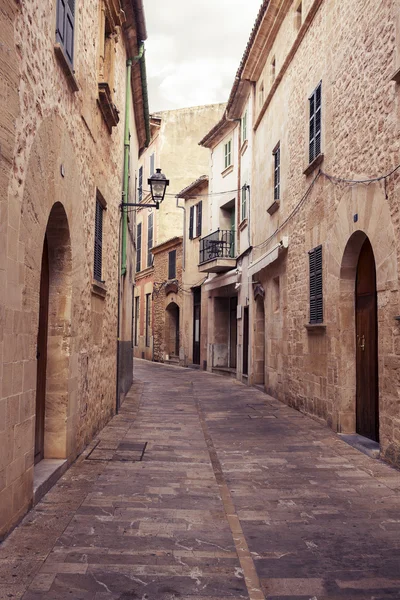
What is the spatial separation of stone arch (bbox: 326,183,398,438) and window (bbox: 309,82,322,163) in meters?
1.84

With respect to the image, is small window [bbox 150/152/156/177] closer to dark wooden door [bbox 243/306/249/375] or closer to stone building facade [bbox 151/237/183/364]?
stone building facade [bbox 151/237/183/364]

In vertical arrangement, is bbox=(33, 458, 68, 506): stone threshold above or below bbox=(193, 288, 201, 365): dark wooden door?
below

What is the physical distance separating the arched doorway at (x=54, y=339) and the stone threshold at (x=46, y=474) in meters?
0.13

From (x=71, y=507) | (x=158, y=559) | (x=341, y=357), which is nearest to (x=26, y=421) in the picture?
(x=71, y=507)

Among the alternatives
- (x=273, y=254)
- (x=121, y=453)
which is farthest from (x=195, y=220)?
(x=121, y=453)

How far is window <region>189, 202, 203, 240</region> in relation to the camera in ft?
76.0

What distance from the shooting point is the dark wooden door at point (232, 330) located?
2075 centimetres

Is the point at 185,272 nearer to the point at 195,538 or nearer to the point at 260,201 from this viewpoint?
the point at 260,201

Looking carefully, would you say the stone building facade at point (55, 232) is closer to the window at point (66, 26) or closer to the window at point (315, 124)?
the window at point (66, 26)

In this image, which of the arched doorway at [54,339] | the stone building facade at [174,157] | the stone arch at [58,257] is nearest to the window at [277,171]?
the stone arch at [58,257]

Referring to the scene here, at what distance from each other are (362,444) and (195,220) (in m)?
17.3

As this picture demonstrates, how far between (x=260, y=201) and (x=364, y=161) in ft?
26.3

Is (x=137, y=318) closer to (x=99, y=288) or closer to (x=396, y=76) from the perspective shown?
(x=99, y=288)

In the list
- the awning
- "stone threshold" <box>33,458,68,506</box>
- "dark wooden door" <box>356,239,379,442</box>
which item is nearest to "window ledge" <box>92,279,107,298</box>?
"stone threshold" <box>33,458,68,506</box>
